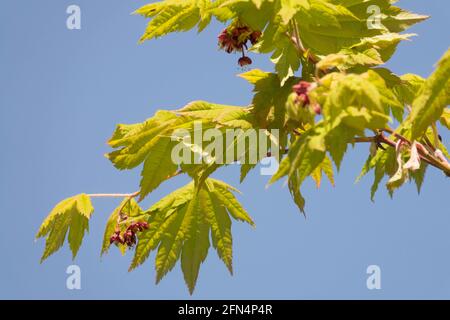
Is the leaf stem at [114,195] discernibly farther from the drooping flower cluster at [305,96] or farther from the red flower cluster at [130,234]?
the drooping flower cluster at [305,96]

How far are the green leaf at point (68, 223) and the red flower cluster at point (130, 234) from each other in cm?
25

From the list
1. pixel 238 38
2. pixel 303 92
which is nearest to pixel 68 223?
pixel 238 38

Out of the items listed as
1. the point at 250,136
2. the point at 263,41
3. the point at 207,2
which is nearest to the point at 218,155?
the point at 250,136

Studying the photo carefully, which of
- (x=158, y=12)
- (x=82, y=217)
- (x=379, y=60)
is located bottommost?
(x=82, y=217)

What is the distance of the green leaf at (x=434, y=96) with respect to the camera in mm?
2074

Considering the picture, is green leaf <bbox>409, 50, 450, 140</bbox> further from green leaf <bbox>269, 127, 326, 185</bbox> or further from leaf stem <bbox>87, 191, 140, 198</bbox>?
leaf stem <bbox>87, 191, 140, 198</bbox>

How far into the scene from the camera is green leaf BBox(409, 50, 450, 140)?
2074mm

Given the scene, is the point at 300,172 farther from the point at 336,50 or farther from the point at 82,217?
the point at 82,217

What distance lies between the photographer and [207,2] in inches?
111

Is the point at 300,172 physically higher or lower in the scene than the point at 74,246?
higher

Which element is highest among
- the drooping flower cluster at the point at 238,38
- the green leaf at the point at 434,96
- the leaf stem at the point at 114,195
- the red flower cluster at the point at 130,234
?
the drooping flower cluster at the point at 238,38

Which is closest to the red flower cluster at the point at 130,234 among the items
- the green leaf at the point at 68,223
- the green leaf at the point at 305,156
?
the green leaf at the point at 68,223

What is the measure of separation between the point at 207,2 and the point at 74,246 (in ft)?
4.70

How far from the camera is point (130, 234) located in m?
3.26
